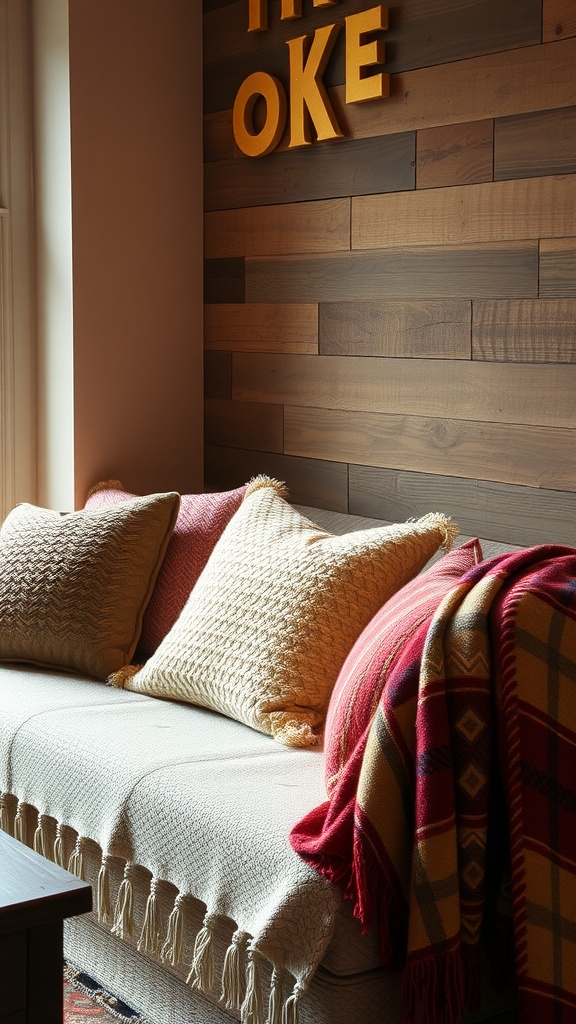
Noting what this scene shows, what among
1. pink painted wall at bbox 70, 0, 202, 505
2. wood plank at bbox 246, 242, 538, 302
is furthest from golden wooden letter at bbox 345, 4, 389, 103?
pink painted wall at bbox 70, 0, 202, 505

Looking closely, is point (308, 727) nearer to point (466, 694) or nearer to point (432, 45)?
point (466, 694)

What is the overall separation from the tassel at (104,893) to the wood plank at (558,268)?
1.34m

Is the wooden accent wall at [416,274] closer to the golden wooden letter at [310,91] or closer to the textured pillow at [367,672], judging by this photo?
the golden wooden letter at [310,91]

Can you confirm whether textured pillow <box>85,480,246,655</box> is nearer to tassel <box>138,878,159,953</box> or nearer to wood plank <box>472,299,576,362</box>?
wood plank <box>472,299,576,362</box>

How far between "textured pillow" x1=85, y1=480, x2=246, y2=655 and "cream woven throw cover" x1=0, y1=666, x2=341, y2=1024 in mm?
257

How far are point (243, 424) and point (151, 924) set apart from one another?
5.49 feet

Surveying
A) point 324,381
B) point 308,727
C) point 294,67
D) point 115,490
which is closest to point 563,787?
point 308,727

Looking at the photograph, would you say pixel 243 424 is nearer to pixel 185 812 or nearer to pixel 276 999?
pixel 185 812

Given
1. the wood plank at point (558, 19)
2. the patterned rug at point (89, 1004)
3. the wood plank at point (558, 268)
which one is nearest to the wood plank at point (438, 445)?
the wood plank at point (558, 268)

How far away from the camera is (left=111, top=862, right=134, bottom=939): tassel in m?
1.83

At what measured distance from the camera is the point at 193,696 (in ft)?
7.30

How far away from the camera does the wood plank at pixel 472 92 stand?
87.3 inches

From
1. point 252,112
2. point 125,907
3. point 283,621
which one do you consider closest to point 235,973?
point 125,907

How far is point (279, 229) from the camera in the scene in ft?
9.79
